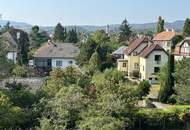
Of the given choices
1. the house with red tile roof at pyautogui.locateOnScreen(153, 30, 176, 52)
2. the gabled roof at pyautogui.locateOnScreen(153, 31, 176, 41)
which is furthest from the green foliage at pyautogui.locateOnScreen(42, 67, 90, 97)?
the gabled roof at pyautogui.locateOnScreen(153, 31, 176, 41)

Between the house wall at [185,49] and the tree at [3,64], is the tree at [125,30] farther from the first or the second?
the tree at [3,64]

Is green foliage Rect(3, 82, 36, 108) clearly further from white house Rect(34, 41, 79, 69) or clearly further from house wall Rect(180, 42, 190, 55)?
house wall Rect(180, 42, 190, 55)

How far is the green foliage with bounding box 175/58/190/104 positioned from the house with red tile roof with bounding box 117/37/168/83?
42.3 feet

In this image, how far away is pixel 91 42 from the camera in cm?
6147

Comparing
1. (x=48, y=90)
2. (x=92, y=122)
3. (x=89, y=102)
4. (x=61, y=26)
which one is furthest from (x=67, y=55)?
(x=61, y=26)

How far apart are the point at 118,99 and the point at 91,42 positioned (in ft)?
97.6

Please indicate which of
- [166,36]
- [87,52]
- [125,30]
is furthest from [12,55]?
[125,30]

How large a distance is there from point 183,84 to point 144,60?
17.1 meters

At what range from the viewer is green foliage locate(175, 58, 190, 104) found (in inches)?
1569

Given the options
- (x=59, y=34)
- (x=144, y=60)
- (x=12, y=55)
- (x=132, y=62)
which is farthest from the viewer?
(x=59, y=34)

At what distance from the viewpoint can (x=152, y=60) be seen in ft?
189

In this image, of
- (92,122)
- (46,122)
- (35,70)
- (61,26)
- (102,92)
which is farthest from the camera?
(61,26)

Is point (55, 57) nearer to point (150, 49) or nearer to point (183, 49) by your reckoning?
Result: point (150, 49)

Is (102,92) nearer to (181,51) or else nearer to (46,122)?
(46,122)
